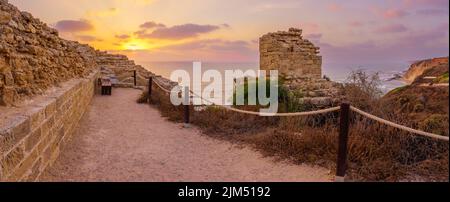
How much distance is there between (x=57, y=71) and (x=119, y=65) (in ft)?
56.3

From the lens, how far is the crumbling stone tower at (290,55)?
1321 cm

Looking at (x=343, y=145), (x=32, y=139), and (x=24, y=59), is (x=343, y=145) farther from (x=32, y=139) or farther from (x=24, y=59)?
(x=24, y=59)

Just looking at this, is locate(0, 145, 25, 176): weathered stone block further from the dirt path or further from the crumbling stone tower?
the crumbling stone tower

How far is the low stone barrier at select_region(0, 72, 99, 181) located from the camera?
10.6 feet

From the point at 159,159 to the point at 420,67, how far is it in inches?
386

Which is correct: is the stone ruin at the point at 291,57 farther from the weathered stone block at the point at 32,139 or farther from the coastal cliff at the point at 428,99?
the weathered stone block at the point at 32,139

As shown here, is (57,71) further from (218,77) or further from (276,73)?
(276,73)

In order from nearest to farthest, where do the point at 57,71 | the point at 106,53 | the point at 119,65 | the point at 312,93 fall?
the point at 57,71 → the point at 312,93 → the point at 119,65 → the point at 106,53

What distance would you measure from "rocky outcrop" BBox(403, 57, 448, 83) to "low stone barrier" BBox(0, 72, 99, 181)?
967cm

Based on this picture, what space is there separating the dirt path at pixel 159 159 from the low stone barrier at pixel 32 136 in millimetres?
339

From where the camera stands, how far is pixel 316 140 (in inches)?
215

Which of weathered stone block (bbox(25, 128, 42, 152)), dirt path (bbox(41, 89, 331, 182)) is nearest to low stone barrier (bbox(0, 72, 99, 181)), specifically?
weathered stone block (bbox(25, 128, 42, 152))

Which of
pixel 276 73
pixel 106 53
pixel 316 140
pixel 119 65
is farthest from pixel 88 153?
pixel 106 53

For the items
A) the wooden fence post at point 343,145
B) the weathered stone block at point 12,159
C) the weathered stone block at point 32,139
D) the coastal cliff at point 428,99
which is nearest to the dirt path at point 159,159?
the wooden fence post at point 343,145
